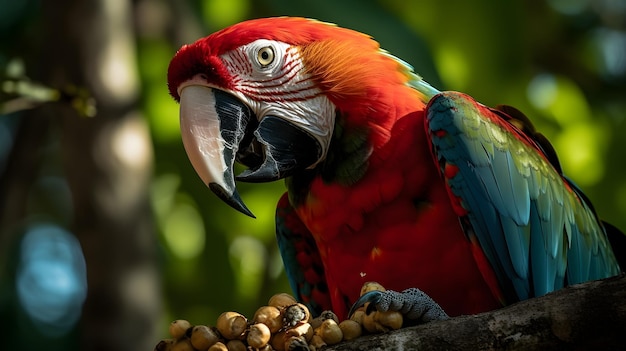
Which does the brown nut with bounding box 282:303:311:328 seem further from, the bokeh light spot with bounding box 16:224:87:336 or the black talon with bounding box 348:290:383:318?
the bokeh light spot with bounding box 16:224:87:336

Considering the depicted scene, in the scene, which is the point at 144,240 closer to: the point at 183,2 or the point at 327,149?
the point at 327,149

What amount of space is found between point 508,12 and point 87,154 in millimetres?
1798

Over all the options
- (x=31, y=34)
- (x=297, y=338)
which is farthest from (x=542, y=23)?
(x=297, y=338)

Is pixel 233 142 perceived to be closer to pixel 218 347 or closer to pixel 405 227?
pixel 405 227

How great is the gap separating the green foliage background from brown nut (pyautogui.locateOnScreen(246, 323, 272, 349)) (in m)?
1.93

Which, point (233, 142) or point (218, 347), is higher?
point (233, 142)

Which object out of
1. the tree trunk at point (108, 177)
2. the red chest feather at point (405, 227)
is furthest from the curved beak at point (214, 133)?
the tree trunk at point (108, 177)

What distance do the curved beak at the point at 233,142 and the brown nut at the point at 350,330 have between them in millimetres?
640

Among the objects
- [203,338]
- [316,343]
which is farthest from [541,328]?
[203,338]

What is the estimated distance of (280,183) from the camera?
13.5 feet

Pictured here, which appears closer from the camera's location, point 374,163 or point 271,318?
point 271,318

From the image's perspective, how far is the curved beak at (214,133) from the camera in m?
2.30

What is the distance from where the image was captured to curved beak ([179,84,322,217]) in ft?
7.56

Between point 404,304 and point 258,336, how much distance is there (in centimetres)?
29
